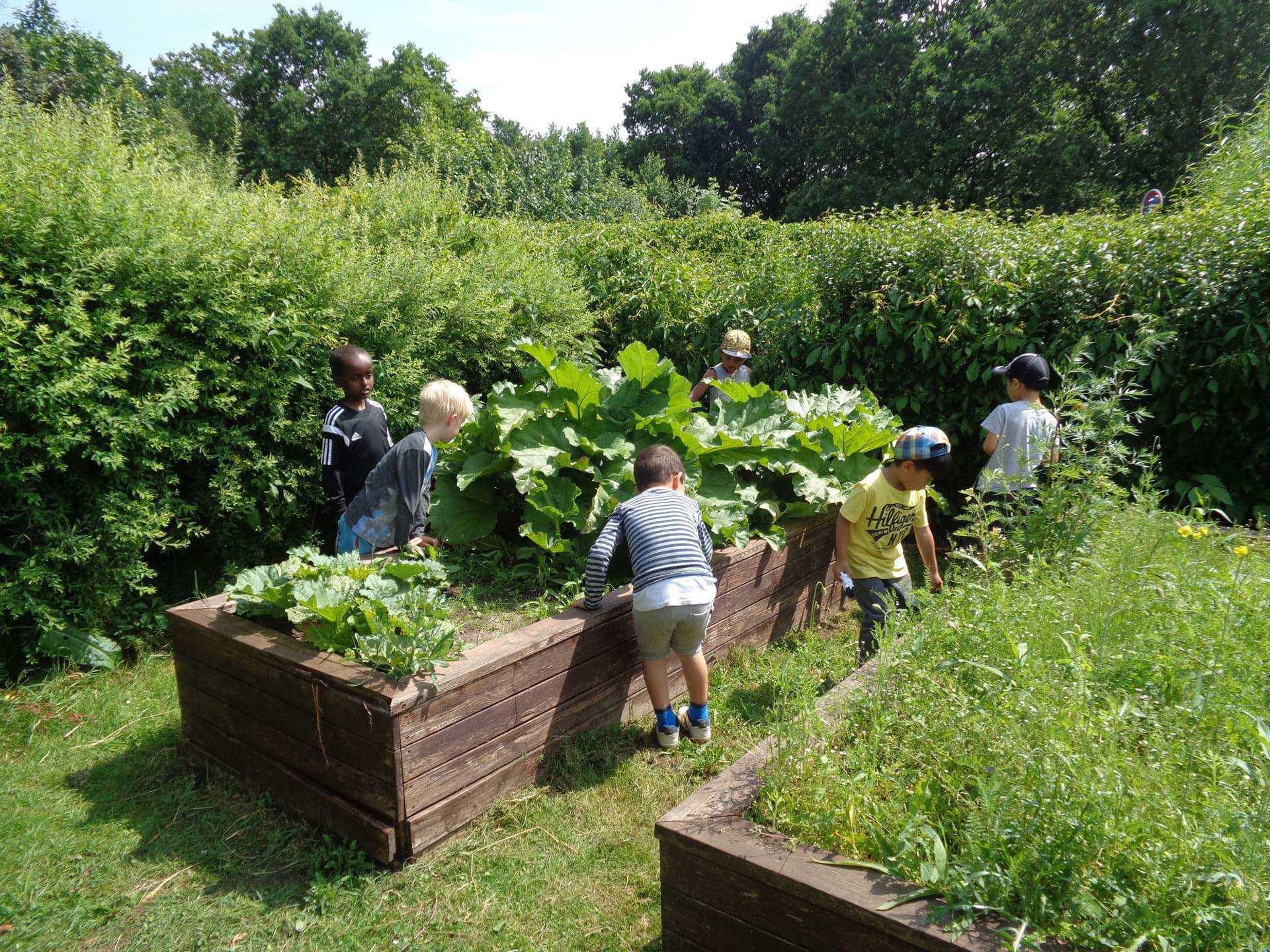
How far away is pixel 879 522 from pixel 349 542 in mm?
2871

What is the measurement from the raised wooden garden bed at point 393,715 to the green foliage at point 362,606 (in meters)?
0.07

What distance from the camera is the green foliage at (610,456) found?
4.24m

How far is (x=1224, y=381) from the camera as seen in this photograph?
5.56m

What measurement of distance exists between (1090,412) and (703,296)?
186 inches

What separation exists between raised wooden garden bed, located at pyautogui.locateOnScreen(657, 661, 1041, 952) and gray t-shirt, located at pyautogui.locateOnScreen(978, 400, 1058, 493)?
2.94 metres

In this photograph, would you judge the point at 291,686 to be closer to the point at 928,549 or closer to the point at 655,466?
the point at 655,466

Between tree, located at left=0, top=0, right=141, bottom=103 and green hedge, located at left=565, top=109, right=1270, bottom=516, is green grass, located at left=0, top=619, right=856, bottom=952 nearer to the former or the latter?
green hedge, located at left=565, top=109, right=1270, bottom=516

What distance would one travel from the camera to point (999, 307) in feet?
20.6

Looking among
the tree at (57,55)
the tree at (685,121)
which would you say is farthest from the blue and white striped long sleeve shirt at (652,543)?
the tree at (685,121)

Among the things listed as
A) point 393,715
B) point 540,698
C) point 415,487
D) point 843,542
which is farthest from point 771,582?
point 393,715

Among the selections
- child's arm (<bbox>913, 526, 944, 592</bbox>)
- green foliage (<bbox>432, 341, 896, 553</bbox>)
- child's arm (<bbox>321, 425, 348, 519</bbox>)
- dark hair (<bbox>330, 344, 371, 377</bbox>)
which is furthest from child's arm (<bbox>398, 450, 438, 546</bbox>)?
child's arm (<bbox>913, 526, 944, 592</bbox>)

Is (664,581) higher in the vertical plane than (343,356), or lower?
lower

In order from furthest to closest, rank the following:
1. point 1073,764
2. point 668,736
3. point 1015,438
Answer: point 1015,438
point 668,736
point 1073,764

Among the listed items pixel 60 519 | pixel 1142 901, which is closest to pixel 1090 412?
pixel 1142 901
